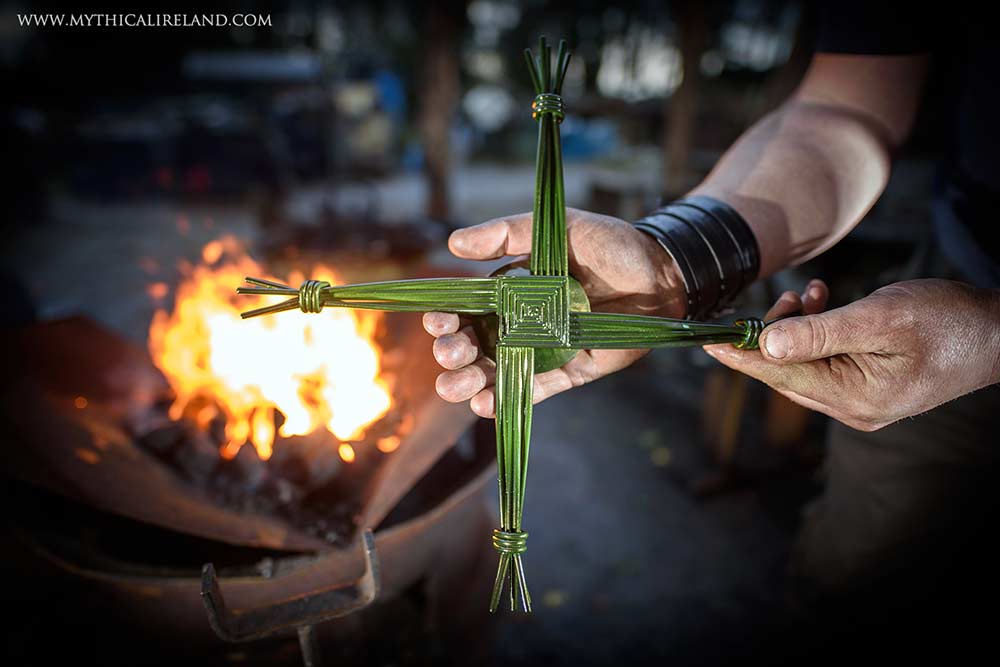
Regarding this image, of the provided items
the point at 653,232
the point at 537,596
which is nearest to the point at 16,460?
the point at 653,232

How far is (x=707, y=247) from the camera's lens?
5.35ft

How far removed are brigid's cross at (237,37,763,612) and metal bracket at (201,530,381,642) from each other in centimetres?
44

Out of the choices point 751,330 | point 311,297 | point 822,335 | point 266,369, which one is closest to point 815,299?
point 822,335

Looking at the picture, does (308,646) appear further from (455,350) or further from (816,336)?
(816,336)

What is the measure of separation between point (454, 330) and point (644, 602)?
2.91m

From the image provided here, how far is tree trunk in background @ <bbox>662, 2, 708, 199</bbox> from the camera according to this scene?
6633mm

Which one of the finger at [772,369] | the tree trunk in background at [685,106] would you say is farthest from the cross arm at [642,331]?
the tree trunk in background at [685,106]

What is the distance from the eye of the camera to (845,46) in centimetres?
208

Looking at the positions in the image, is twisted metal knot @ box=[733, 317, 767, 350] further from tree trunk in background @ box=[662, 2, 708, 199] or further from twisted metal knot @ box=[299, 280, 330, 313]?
tree trunk in background @ box=[662, 2, 708, 199]

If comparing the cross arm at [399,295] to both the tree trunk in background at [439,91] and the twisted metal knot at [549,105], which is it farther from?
the tree trunk in background at [439,91]

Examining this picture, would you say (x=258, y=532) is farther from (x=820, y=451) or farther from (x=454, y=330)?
(x=820, y=451)

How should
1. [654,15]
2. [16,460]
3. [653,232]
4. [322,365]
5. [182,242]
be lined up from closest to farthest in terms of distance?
1. [653,232]
2. [16,460]
3. [322,365]
4. [182,242]
5. [654,15]

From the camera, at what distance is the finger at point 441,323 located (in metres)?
1.44

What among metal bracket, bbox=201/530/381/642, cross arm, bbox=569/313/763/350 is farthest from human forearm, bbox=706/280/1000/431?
metal bracket, bbox=201/530/381/642
